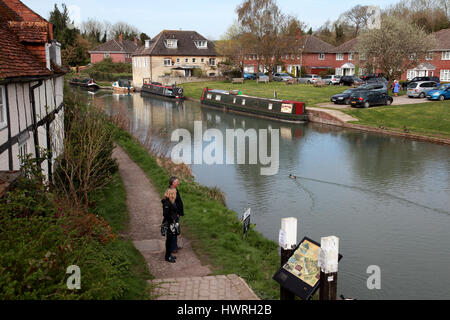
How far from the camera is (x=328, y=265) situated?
6672 mm

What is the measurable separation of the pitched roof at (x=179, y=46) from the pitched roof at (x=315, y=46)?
43.5ft

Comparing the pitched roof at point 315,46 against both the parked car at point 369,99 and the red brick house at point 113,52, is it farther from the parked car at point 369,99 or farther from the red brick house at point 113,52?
the red brick house at point 113,52

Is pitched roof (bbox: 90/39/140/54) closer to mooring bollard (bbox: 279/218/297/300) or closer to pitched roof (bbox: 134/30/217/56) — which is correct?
pitched roof (bbox: 134/30/217/56)

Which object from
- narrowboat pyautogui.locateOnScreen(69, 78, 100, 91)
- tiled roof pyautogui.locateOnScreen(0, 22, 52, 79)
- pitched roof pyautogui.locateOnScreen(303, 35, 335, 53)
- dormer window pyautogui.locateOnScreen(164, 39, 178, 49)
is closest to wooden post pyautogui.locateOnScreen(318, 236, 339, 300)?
tiled roof pyautogui.locateOnScreen(0, 22, 52, 79)

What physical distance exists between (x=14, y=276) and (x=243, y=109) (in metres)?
33.7

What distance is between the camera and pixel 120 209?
12133mm

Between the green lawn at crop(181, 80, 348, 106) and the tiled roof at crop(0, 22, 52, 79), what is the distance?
2791 centimetres

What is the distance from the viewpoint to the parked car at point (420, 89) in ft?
118

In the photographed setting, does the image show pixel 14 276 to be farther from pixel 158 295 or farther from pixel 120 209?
pixel 120 209

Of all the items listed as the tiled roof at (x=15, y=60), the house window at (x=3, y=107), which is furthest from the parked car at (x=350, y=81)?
the house window at (x=3, y=107)

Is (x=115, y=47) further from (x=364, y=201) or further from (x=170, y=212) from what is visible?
(x=170, y=212)

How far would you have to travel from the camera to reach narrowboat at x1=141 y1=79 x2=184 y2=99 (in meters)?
49.0

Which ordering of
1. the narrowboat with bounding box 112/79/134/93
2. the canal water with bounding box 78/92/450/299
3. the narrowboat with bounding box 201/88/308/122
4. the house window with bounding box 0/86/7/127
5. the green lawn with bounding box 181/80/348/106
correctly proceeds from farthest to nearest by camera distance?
1. the narrowboat with bounding box 112/79/134/93
2. the green lawn with bounding box 181/80/348/106
3. the narrowboat with bounding box 201/88/308/122
4. the canal water with bounding box 78/92/450/299
5. the house window with bounding box 0/86/7/127

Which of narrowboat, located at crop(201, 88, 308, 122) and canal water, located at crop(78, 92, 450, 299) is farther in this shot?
narrowboat, located at crop(201, 88, 308, 122)
